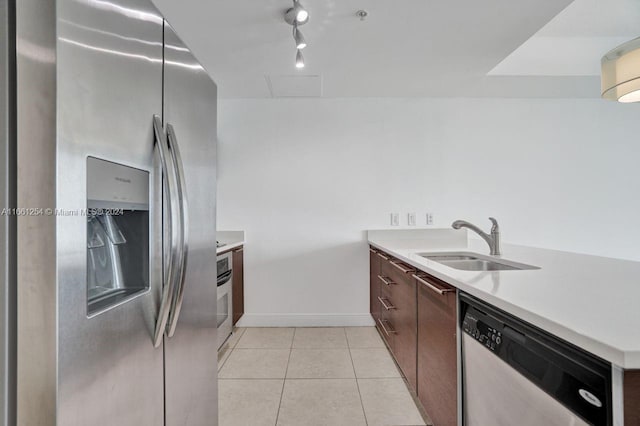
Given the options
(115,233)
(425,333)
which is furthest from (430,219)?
(115,233)

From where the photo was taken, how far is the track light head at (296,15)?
1778mm

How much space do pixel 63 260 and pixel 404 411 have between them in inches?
73.4

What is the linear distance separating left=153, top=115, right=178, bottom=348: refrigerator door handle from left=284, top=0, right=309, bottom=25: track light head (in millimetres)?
1252

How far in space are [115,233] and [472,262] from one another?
6.71ft

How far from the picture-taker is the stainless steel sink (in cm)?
182

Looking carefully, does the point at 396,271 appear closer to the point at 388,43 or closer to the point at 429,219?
the point at 429,219

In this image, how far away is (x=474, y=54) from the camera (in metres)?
2.41

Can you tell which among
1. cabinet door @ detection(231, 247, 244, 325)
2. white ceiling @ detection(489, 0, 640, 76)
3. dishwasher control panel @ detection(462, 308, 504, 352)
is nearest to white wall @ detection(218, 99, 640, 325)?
cabinet door @ detection(231, 247, 244, 325)

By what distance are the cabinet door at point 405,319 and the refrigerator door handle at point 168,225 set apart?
4.26 feet

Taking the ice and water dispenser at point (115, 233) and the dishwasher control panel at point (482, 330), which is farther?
the dishwasher control panel at point (482, 330)

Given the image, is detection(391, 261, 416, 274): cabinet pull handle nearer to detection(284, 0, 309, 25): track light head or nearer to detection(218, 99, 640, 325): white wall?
detection(218, 99, 640, 325): white wall

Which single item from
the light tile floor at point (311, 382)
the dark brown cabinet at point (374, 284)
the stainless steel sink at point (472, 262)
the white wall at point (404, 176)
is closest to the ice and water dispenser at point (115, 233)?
the light tile floor at point (311, 382)

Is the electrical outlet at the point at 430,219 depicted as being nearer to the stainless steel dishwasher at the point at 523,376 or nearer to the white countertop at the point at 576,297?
the white countertop at the point at 576,297

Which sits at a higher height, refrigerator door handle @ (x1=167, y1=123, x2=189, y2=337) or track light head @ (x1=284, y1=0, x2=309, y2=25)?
track light head @ (x1=284, y1=0, x2=309, y2=25)
